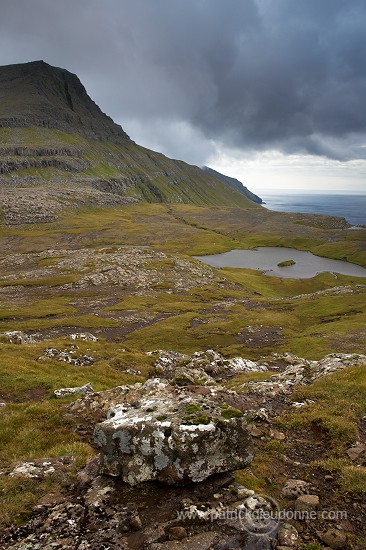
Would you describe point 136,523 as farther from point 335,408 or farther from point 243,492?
point 335,408

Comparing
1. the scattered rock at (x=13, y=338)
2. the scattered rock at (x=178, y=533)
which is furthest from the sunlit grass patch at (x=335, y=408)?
the scattered rock at (x=13, y=338)

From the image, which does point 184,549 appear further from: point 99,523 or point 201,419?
point 201,419

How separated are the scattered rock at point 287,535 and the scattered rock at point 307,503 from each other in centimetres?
128

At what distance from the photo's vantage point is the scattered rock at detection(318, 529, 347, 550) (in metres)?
10.7

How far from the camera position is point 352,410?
21.5 metres

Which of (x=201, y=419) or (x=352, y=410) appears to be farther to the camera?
(x=352, y=410)

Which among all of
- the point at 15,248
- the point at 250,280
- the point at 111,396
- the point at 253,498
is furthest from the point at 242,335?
the point at 15,248

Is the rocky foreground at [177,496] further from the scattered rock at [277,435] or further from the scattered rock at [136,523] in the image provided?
the scattered rock at [277,435]

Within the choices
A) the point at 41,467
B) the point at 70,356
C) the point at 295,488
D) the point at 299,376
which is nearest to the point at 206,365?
the point at 299,376

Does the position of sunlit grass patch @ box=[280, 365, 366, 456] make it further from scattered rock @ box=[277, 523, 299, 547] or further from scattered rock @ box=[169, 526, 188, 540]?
scattered rock @ box=[169, 526, 188, 540]

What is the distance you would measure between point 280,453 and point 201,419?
626cm

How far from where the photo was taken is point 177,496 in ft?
40.3

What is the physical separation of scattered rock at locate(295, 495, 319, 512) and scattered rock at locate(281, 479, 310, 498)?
49 centimetres

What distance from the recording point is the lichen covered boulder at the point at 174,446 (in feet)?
41.5
